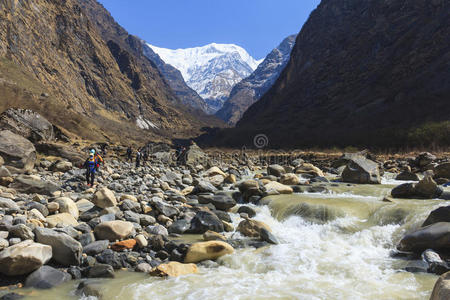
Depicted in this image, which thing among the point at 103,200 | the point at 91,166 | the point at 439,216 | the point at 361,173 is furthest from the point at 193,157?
the point at 439,216

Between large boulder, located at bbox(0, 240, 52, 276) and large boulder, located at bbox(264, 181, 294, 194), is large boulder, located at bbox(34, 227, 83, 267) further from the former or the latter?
large boulder, located at bbox(264, 181, 294, 194)

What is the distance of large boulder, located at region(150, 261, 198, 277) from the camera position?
19.7 feet

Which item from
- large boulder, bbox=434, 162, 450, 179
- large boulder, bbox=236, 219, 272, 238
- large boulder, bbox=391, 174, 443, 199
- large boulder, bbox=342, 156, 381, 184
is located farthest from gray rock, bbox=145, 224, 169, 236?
large boulder, bbox=434, 162, 450, 179

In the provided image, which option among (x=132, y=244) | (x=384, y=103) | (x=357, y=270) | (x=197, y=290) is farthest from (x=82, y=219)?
(x=384, y=103)

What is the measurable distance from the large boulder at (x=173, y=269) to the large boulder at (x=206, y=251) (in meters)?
0.35

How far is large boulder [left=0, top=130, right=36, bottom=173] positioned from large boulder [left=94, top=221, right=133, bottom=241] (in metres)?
8.88

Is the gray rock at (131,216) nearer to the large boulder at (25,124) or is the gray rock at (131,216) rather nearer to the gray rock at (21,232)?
the gray rock at (21,232)

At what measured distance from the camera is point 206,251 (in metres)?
6.86

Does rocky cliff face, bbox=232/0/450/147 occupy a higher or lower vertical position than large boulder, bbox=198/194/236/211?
higher

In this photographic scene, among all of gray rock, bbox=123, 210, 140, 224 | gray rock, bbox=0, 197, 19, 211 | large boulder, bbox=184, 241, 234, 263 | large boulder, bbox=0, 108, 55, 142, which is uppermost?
large boulder, bbox=0, 108, 55, 142

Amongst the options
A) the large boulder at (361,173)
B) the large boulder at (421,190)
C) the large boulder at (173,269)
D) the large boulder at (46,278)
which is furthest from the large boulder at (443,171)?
the large boulder at (46,278)

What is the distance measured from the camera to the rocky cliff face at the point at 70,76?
41250 mm

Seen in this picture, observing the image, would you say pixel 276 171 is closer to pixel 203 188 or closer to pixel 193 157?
pixel 203 188

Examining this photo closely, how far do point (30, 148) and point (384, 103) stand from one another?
60672mm
